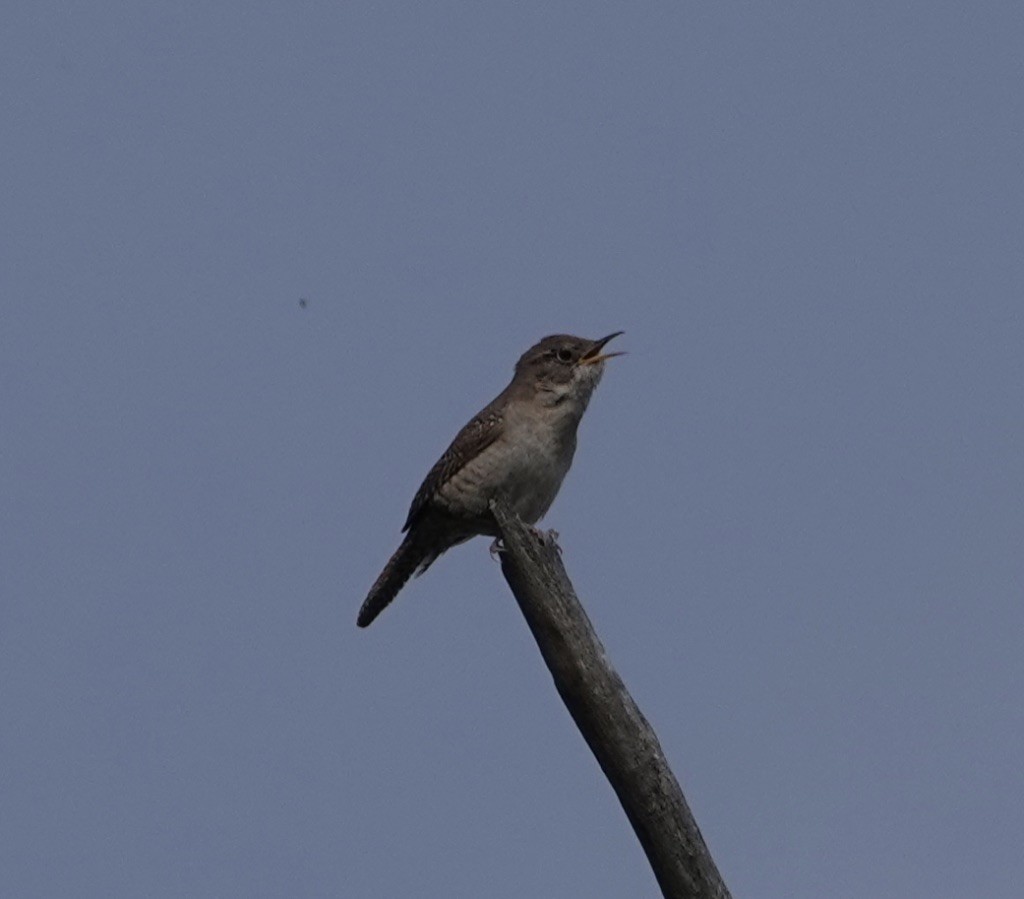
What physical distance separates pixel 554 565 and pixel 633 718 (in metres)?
0.70

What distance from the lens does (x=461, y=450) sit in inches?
357

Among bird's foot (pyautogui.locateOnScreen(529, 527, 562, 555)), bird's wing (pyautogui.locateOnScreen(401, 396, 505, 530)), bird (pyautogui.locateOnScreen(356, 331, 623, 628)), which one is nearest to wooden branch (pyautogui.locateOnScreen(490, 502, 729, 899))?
bird's foot (pyautogui.locateOnScreen(529, 527, 562, 555))

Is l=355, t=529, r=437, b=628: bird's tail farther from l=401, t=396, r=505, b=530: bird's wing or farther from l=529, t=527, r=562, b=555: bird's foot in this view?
l=529, t=527, r=562, b=555: bird's foot

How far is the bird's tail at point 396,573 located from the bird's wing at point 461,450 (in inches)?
6.7

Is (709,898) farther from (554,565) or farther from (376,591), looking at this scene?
(376,591)

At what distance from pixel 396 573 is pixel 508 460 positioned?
3.56 feet

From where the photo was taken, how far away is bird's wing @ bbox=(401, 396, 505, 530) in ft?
29.7

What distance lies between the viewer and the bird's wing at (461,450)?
29.7 feet

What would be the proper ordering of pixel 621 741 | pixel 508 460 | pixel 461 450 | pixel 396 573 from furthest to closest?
pixel 396 573 → pixel 461 450 → pixel 508 460 → pixel 621 741

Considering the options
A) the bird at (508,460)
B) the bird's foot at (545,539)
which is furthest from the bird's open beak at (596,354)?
the bird's foot at (545,539)

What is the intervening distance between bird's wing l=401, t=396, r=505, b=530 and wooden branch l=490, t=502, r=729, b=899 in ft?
10.9

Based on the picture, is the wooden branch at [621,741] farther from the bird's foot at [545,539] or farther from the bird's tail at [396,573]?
the bird's tail at [396,573]

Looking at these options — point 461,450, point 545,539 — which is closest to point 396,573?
point 461,450

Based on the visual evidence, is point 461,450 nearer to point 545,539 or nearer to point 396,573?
point 396,573
